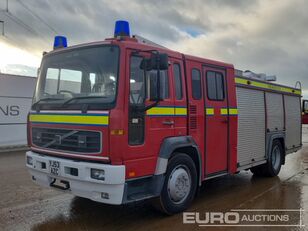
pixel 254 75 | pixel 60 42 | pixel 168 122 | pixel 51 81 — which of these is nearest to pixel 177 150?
pixel 168 122

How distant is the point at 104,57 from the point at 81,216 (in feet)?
8.47

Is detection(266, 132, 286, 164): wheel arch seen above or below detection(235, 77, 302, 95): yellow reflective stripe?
below

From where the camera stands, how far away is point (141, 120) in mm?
4672

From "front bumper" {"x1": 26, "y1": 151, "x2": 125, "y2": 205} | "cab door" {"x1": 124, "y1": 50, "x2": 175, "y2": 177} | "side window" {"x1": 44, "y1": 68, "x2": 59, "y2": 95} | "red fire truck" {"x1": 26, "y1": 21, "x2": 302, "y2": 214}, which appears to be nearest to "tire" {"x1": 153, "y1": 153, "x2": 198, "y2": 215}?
"red fire truck" {"x1": 26, "y1": 21, "x2": 302, "y2": 214}

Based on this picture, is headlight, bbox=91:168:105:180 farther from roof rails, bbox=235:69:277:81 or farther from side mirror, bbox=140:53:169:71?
roof rails, bbox=235:69:277:81

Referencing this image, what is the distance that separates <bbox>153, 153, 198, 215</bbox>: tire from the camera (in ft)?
16.8

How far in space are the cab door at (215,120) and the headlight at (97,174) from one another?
2.33 meters

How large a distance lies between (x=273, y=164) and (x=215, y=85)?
341 centimetres

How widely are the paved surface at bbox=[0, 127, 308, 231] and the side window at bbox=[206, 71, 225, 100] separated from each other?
2.02m

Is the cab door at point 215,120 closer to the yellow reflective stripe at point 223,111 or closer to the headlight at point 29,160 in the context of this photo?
the yellow reflective stripe at point 223,111

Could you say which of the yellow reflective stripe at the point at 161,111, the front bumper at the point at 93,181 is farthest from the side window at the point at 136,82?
the front bumper at the point at 93,181

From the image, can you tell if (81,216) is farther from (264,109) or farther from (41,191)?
(264,109)

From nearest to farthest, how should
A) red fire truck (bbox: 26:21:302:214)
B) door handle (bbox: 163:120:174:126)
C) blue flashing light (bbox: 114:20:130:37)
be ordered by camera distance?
red fire truck (bbox: 26:21:302:214), blue flashing light (bbox: 114:20:130:37), door handle (bbox: 163:120:174:126)

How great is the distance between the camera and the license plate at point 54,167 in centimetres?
477
